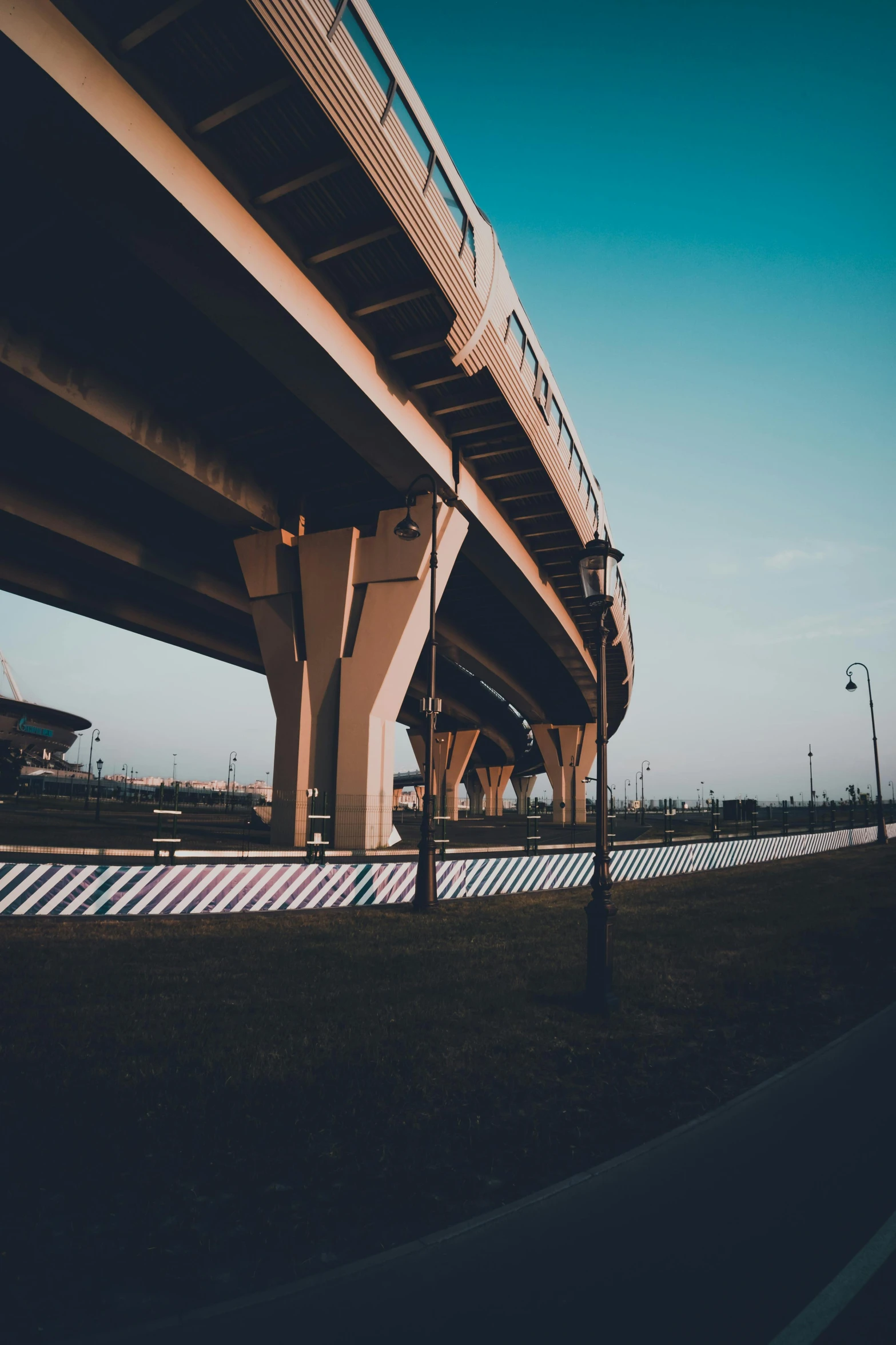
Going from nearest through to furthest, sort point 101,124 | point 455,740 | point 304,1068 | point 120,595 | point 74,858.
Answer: point 304,1068, point 101,124, point 74,858, point 120,595, point 455,740

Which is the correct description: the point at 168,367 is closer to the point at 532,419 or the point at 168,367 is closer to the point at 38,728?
the point at 532,419

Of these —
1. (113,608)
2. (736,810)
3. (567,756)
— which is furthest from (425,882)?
(567,756)

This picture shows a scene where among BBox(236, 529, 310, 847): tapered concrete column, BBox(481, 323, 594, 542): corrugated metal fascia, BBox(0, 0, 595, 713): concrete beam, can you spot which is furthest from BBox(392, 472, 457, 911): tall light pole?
BBox(236, 529, 310, 847): tapered concrete column

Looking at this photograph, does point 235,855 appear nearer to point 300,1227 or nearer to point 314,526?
point 314,526

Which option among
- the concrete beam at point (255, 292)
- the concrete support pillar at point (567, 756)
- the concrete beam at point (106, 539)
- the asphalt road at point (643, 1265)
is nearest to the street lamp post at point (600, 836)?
the asphalt road at point (643, 1265)

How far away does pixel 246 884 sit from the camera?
14.2 meters

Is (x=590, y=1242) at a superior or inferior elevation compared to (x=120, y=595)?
inferior

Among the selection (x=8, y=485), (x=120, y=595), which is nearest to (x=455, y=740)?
(x=120, y=595)

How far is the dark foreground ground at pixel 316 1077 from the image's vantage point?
11.3 feet

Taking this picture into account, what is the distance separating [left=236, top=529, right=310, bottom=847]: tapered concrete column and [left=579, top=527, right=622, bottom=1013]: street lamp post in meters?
15.4

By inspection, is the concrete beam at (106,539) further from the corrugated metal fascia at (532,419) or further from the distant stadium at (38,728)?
the distant stadium at (38,728)

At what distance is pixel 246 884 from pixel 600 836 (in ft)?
28.8

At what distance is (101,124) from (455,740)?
228 ft

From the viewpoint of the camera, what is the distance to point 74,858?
17.3 m
